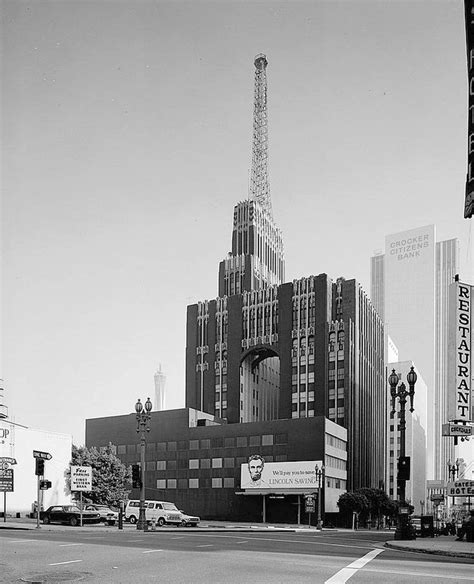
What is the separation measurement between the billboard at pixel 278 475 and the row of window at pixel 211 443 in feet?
8.64

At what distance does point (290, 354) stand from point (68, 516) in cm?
7323

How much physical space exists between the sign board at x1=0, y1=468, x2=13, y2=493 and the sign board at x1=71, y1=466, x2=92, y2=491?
4682 mm

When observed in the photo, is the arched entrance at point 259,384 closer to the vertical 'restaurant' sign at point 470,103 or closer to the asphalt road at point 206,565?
the vertical 'restaurant' sign at point 470,103

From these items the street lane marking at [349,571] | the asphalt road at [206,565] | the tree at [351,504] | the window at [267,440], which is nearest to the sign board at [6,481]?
the asphalt road at [206,565]

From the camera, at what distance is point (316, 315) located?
4744 inches

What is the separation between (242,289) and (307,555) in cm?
11775

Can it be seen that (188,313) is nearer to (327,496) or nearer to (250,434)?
(250,434)

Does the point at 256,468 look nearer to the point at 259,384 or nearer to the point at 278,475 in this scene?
the point at 278,475

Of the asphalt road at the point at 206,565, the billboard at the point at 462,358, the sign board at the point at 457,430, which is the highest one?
the billboard at the point at 462,358

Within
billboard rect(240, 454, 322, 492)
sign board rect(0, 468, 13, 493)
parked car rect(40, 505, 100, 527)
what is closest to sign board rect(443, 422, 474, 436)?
parked car rect(40, 505, 100, 527)

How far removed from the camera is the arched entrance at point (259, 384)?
12609 cm

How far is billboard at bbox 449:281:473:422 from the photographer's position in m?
42.4

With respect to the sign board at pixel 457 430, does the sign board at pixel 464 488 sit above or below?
below

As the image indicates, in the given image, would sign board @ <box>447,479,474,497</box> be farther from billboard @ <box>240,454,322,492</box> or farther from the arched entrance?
the arched entrance
